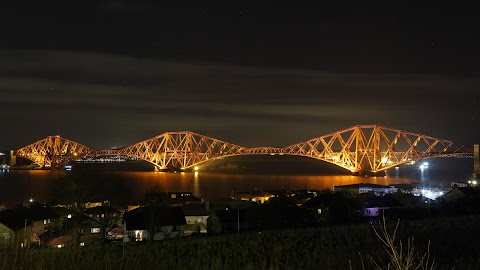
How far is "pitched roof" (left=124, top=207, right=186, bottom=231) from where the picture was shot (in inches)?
748

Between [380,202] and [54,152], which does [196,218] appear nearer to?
[380,202]

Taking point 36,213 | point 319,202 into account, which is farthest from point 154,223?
point 319,202

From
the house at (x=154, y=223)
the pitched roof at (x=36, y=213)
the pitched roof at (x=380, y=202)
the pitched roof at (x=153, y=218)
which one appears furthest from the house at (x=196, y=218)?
the pitched roof at (x=380, y=202)

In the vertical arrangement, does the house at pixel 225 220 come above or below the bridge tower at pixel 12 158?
below

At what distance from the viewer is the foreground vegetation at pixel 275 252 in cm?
371

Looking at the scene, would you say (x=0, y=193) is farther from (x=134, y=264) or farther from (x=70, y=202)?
(x=134, y=264)

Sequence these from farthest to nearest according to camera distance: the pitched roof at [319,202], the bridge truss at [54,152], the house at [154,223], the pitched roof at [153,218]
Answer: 1. the bridge truss at [54,152]
2. the pitched roof at [319,202]
3. the pitched roof at [153,218]
4. the house at [154,223]

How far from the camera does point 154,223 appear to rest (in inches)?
739

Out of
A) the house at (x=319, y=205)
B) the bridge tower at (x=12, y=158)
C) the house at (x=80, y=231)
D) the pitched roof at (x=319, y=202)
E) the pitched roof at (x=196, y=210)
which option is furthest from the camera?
the bridge tower at (x=12, y=158)

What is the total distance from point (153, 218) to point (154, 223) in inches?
8.6

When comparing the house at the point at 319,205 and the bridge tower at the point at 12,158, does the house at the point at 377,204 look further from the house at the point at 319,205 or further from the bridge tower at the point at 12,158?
the bridge tower at the point at 12,158

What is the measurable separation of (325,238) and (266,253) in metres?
A: 1.60

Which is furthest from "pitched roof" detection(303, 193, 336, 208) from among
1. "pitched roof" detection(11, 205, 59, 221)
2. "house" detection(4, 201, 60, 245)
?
"pitched roof" detection(11, 205, 59, 221)

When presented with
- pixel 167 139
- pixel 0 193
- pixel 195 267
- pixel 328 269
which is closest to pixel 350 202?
pixel 328 269
